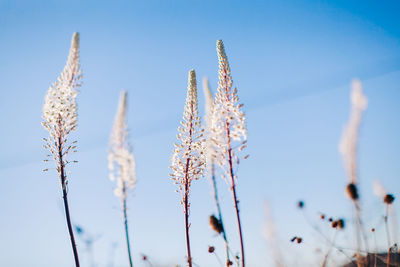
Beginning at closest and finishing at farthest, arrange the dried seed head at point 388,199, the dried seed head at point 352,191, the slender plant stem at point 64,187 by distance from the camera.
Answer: the dried seed head at point 352,191 < the dried seed head at point 388,199 < the slender plant stem at point 64,187

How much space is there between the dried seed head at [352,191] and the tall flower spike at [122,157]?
587 cm

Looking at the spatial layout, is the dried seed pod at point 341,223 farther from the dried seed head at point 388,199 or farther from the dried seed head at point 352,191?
the dried seed head at point 352,191

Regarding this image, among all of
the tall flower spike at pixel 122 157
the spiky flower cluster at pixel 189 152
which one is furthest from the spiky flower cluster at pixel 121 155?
the spiky flower cluster at pixel 189 152

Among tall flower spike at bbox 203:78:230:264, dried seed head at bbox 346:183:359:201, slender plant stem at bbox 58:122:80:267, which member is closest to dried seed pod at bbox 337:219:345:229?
dried seed head at bbox 346:183:359:201

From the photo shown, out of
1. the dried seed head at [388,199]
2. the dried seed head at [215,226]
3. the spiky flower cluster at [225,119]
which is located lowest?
the dried seed head at [215,226]

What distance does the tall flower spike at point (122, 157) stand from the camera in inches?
335

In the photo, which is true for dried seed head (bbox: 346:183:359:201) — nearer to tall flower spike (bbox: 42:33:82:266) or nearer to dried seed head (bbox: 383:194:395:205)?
dried seed head (bbox: 383:194:395:205)

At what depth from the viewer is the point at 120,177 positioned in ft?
28.5

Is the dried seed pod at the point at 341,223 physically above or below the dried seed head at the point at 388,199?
below

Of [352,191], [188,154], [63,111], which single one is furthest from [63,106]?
Result: [352,191]

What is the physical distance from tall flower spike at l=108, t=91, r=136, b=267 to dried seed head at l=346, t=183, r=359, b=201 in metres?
5.87

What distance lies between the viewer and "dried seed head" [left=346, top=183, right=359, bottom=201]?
386 cm

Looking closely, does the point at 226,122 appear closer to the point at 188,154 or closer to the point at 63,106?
the point at 188,154

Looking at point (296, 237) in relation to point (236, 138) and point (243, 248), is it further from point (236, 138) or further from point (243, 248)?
point (236, 138)
